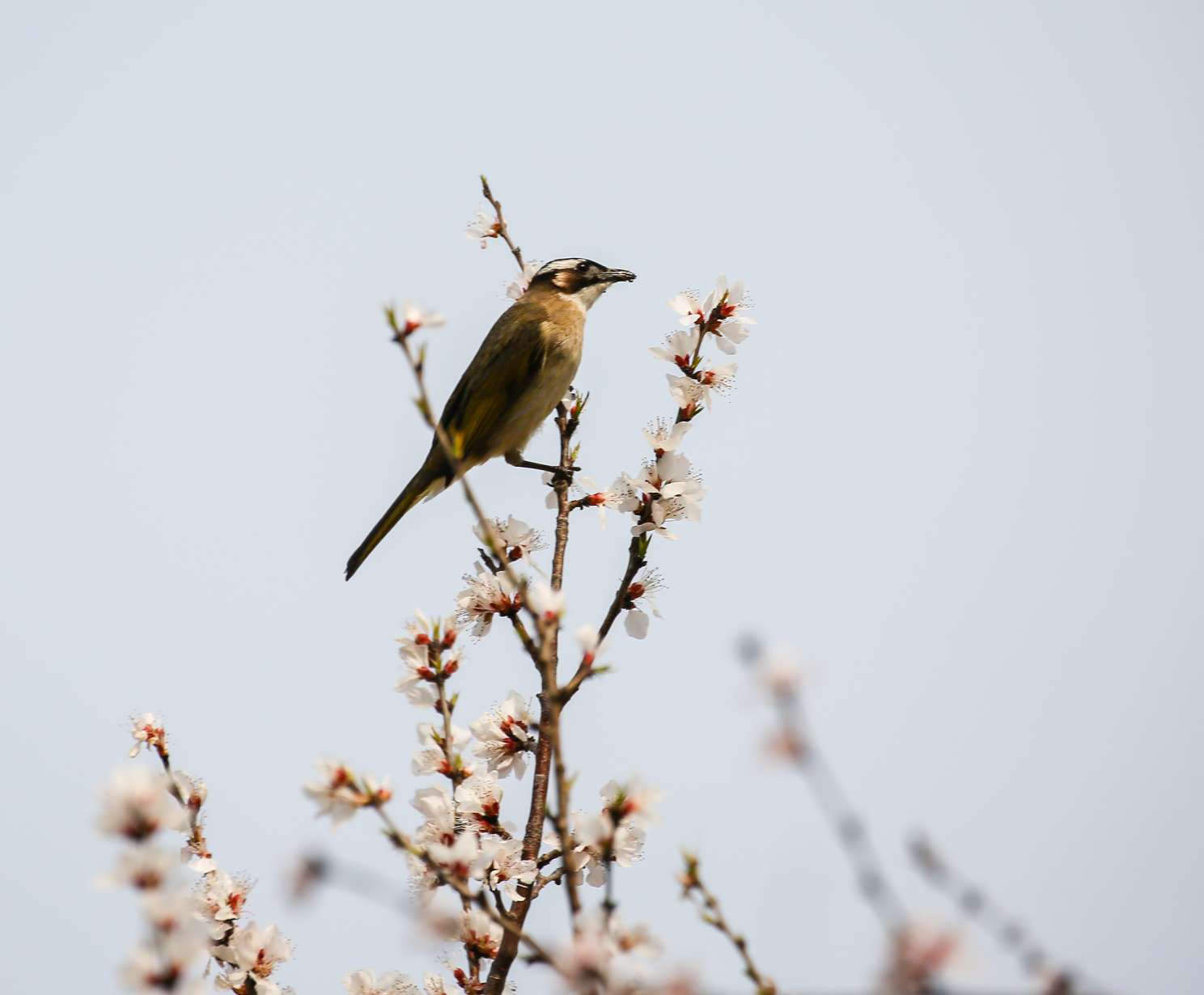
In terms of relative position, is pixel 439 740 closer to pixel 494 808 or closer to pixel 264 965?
pixel 494 808

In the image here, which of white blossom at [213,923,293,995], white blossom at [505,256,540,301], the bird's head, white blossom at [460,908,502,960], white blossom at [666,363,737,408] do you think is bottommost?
white blossom at [213,923,293,995]

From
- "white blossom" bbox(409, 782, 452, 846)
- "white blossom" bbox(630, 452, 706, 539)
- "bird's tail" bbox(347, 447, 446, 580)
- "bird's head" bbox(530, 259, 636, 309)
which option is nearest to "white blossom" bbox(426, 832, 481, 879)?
"white blossom" bbox(409, 782, 452, 846)

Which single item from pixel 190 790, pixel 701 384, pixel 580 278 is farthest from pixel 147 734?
pixel 580 278

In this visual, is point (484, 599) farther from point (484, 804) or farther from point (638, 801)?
point (638, 801)

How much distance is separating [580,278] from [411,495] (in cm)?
228

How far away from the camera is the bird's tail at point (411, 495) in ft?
21.5

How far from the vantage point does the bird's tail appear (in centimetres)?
655

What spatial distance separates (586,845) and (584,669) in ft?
2.64

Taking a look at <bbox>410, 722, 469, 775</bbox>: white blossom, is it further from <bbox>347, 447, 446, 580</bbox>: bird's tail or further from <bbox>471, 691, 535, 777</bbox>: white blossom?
<bbox>347, 447, 446, 580</bbox>: bird's tail

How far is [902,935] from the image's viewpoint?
6.01 ft

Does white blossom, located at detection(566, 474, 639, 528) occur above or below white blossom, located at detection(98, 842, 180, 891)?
above

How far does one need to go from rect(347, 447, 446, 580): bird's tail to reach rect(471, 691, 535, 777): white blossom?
2311 millimetres

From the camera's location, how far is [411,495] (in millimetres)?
6707

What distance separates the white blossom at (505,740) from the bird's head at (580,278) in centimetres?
433
